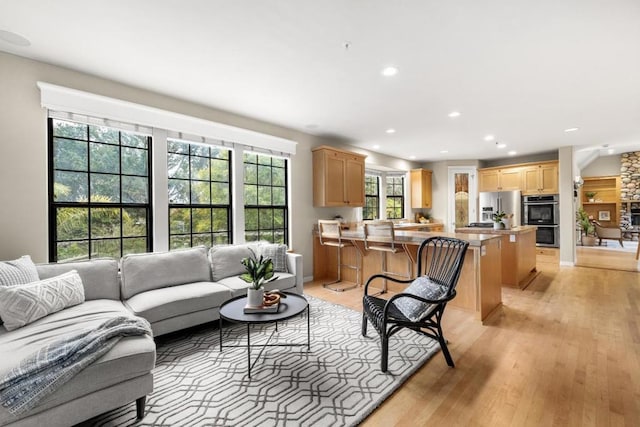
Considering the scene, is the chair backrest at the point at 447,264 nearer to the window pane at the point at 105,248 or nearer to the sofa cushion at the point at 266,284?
the sofa cushion at the point at 266,284

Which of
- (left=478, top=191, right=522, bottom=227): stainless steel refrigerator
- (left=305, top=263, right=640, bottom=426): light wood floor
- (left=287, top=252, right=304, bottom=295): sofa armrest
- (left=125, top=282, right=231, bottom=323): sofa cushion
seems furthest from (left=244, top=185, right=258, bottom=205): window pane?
(left=478, top=191, right=522, bottom=227): stainless steel refrigerator

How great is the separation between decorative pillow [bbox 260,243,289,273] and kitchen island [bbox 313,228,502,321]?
1164 mm

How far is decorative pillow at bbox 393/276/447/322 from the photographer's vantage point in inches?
86.9

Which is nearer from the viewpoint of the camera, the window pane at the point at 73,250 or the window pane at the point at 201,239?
the window pane at the point at 73,250

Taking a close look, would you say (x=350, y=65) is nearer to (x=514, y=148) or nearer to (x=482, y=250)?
(x=482, y=250)

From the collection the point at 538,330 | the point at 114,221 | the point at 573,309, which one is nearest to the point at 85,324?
the point at 114,221

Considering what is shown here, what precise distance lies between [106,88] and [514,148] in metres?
7.32

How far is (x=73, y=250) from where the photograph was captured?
2908 millimetres

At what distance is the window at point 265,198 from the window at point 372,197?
241 centimetres

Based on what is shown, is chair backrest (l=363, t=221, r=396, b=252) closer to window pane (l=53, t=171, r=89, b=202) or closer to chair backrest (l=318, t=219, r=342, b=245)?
chair backrest (l=318, t=219, r=342, b=245)

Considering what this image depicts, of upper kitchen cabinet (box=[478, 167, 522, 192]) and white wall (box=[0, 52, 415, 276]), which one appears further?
upper kitchen cabinet (box=[478, 167, 522, 192])

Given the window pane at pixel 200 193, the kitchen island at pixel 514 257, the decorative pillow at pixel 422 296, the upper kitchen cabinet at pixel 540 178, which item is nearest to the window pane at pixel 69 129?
the window pane at pixel 200 193

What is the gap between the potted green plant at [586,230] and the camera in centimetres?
900

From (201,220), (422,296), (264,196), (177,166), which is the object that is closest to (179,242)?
(201,220)
